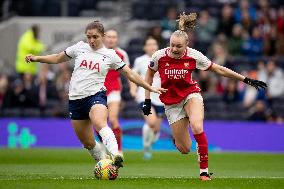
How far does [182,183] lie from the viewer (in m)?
13.5

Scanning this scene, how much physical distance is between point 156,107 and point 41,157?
9.36 ft

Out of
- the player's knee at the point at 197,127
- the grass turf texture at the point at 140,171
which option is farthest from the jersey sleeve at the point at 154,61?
the grass turf texture at the point at 140,171

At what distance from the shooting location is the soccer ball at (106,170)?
45.4 ft

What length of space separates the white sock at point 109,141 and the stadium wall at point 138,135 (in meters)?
11.5

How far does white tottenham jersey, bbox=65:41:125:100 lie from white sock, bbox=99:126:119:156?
0.77m

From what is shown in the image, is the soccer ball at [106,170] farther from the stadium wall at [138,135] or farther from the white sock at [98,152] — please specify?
the stadium wall at [138,135]

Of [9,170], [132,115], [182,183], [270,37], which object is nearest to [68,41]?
[132,115]

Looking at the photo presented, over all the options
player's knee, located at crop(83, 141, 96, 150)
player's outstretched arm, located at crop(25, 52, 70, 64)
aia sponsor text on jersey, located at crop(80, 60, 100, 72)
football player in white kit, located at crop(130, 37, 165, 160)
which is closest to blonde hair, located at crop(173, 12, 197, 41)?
aia sponsor text on jersey, located at crop(80, 60, 100, 72)

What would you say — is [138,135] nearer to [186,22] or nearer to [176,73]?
[176,73]

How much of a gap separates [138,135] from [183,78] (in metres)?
11.4

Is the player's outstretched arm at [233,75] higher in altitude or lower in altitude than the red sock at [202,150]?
higher

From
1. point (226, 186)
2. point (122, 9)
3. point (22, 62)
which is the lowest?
point (226, 186)

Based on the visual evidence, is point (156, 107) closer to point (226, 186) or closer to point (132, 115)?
point (132, 115)

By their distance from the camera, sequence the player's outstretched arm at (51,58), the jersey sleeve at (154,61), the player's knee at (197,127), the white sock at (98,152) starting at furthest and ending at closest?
1. the white sock at (98,152)
2. the player's outstretched arm at (51,58)
3. the jersey sleeve at (154,61)
4. the player's knee at (197,127)
